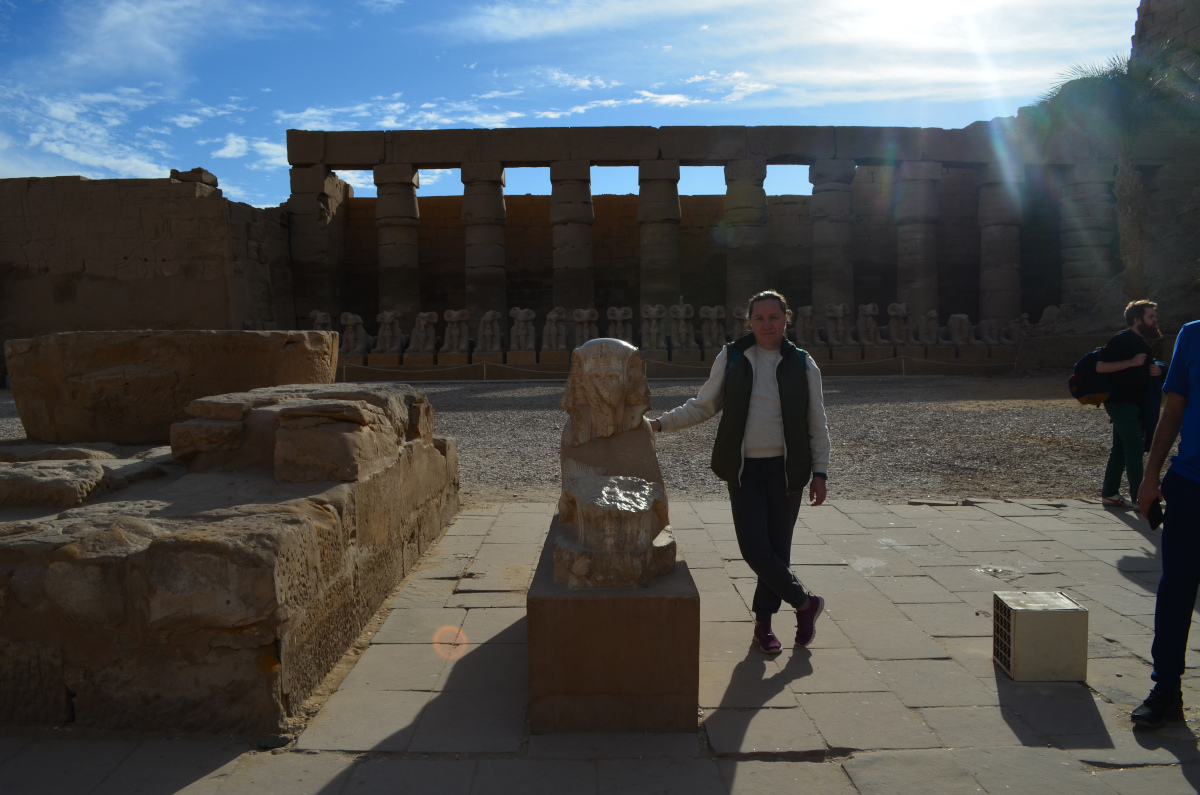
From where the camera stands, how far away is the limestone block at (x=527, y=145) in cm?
1892

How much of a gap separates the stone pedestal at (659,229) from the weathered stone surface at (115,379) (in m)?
14.1

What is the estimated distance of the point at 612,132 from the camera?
1886cm

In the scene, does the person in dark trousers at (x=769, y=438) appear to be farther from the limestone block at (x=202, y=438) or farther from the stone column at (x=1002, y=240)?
the stone column at (x=1002, y=240)

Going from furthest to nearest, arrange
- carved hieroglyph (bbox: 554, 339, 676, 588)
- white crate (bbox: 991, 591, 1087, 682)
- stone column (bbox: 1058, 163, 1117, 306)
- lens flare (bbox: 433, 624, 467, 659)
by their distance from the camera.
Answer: stone column (bbox: 1058, 163, 1117, 306) < lens flare (bbox: 433, 624, 467, 659) < white crate (bbox: 991, 591, 1087, 682) < carved hieroglyph (bbox: 554, 339, 676, 588)

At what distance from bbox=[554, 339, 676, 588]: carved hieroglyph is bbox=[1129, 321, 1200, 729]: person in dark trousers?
1.67 m

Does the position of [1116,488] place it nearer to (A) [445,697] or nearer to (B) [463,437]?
(A) [445,697]

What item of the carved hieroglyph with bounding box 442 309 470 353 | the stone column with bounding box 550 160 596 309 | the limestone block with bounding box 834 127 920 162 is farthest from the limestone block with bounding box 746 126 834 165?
the carved hieroglyph with bounding box 442 309 470 353

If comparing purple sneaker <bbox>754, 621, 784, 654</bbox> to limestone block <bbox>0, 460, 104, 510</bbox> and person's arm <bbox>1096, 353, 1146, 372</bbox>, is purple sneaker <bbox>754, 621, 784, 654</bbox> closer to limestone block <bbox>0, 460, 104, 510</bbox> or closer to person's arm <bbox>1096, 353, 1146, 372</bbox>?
limestone block <bbox>0, 460, 104, 510</bbox>

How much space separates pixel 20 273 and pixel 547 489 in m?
14.3

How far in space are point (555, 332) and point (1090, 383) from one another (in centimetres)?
1333

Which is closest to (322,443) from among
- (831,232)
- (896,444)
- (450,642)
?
(450,642)

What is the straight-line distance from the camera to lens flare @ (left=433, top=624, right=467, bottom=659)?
3.62 m

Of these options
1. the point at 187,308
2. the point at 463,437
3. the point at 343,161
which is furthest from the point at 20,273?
the point at 463,437

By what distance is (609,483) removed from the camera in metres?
3.19
